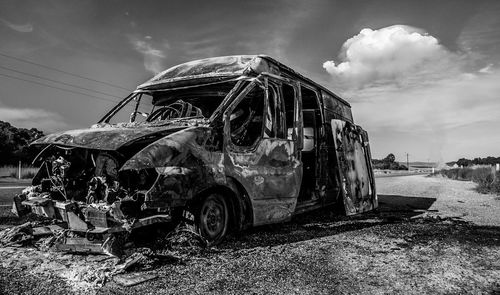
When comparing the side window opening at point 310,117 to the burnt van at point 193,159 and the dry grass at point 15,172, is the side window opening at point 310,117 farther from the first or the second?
the dry grass at point 15,172

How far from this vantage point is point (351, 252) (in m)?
4.37

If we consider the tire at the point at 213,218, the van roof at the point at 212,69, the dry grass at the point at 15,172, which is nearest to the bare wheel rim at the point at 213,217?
the tire at the point at 213,218

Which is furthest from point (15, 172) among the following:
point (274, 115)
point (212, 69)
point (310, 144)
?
point (274, 115)

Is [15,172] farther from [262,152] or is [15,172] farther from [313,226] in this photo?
[262,152]

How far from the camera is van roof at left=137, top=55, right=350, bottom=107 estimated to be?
5285mm

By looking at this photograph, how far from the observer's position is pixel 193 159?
4.02 metres

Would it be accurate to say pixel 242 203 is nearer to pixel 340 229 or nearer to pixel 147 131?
pixel 147 131

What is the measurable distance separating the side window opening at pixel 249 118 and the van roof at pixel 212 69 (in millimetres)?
344

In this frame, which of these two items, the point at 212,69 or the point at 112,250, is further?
the point at 212,69

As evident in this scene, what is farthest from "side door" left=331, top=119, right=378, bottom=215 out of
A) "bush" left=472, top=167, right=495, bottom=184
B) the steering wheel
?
"bush" left=472, top=167, right=495, bottom=184

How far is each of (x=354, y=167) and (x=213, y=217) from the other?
163 inches

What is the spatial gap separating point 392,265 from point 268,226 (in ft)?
7.25

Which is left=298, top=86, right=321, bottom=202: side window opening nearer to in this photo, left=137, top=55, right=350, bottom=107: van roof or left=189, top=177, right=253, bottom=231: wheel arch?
left=137, top=55, right=350, bottom=107: van roof

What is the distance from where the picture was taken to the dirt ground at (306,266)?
316cm
